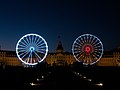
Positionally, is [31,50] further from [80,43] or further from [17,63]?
[17,63]

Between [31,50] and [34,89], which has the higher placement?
[31,50]

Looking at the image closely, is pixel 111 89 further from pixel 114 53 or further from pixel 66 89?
pixel 114 53

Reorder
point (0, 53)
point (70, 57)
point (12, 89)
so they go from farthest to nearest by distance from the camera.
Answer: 1. point (70, 57)
2. point (0, 53)
3. point (12, 89)

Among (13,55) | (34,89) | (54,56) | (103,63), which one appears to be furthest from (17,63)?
(34,89)

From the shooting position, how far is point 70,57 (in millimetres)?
198625

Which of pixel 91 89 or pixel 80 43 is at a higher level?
pixel 80 43

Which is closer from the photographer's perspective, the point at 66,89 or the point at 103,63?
the point at 66,89

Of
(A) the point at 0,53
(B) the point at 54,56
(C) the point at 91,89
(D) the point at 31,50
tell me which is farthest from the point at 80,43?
(B) the point at 54,56

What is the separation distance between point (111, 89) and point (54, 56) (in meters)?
180

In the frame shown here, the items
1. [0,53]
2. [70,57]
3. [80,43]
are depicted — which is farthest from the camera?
[70,57]

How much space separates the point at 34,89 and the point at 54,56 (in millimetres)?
179118

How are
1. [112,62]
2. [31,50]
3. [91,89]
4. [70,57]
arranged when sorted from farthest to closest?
1. [70,57]
2. [112,62]
3. [31,50]
4. [91,89]

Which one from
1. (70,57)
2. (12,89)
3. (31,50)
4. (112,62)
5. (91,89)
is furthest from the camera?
(70,57)

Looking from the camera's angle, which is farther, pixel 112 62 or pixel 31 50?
pixel 112 62
